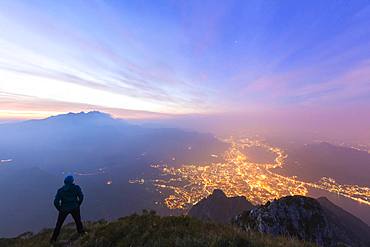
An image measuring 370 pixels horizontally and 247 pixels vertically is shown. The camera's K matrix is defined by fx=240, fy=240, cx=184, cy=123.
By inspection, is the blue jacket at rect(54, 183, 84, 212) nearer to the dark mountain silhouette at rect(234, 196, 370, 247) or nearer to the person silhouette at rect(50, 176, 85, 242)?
the person silhouette at rect(50, 176, 85, 242)

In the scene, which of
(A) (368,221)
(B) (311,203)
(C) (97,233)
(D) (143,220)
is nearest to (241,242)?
(D) (143,220)

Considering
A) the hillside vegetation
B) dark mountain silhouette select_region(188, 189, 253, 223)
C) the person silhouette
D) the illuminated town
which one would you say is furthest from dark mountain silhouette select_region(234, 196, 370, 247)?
the illuminated town

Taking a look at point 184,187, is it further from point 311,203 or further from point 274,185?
point 311,203

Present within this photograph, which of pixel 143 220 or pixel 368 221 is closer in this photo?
pixel 143 220

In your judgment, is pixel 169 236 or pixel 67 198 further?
pixel 67 198

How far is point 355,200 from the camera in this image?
152 metres

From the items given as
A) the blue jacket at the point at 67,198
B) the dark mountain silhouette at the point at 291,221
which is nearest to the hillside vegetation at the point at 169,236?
the blue jacket at the point at 67,198

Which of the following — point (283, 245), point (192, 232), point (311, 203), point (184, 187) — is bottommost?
point (184, 187)

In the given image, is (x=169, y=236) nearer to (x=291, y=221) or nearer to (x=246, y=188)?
(x=291, y=221)

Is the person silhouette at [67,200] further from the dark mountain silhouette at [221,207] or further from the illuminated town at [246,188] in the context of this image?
the illuminated town at [246,188]

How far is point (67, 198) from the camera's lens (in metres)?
10.4

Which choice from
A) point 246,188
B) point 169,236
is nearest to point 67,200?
point 169,236

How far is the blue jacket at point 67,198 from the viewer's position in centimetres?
1027

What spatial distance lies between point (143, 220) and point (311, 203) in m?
28.1
